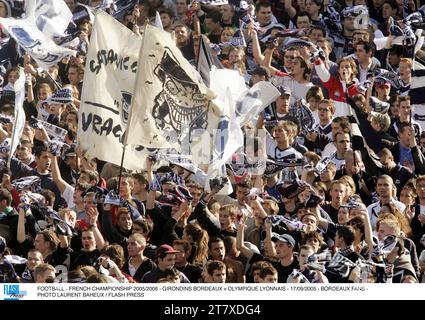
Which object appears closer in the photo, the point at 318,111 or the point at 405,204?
the point at 405,204

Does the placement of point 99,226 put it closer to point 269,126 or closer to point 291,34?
point 269,126

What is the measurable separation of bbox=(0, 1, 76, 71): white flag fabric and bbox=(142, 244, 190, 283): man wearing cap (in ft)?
12.5

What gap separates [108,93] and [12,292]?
8.82 ft

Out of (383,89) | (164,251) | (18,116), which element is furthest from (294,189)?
(18,116)

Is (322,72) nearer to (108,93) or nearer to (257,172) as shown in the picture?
(257,172)

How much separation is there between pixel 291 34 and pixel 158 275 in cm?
488

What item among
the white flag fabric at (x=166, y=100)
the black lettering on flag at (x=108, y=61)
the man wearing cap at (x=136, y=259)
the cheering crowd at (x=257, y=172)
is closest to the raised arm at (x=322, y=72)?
the cheering crowd at (x=257, y=172)

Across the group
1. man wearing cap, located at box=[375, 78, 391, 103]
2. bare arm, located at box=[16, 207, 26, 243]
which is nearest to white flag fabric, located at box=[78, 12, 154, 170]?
bare arm, located at box=[16, 207, 26, 243]

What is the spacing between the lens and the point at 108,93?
812 inches

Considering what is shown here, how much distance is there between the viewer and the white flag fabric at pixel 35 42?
22.4 m

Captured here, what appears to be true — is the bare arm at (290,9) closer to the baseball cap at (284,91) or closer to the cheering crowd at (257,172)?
the cheering crowd at (257,172)

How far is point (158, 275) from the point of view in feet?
62.0

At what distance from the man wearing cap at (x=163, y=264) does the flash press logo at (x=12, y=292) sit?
3.31 ft
